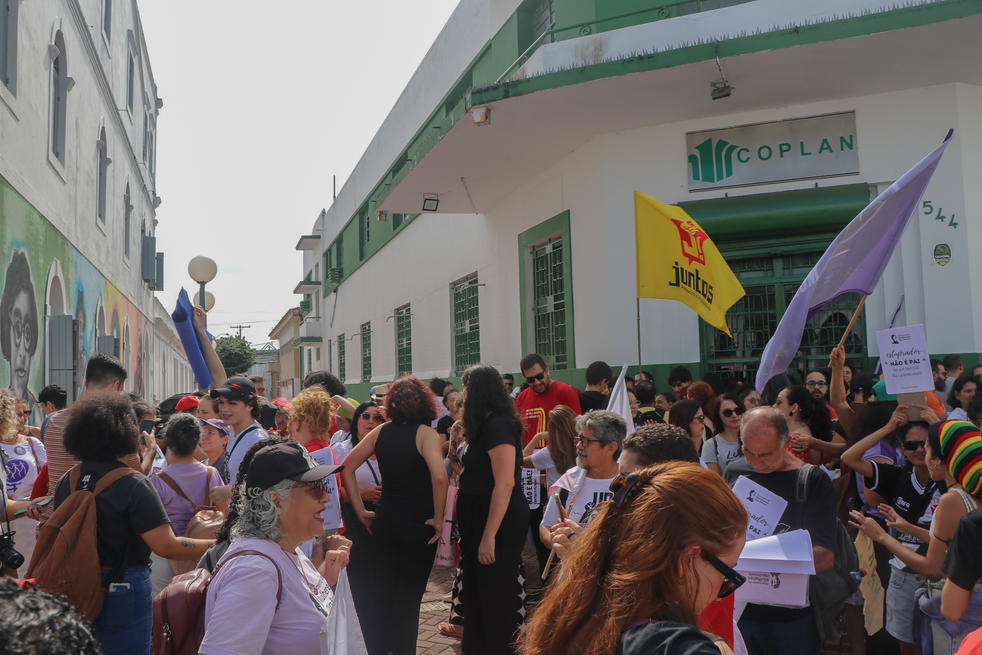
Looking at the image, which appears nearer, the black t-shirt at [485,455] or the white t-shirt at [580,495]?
the white t-shirt at [580,495]

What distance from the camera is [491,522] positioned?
4598 mm

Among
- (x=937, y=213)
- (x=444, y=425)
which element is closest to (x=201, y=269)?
(x=444, y=425)

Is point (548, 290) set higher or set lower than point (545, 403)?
higher

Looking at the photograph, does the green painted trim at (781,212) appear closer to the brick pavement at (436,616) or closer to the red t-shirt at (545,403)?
the red t-shirt at (545,403)

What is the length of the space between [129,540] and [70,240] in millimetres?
10527

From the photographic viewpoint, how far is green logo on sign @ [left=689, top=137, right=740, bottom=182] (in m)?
9.56

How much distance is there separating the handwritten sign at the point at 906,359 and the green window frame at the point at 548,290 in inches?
225

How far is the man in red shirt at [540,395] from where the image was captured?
7.57m

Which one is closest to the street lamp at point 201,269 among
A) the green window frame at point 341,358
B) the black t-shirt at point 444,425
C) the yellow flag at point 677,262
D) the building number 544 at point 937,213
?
the black t-shirt at point 444,425

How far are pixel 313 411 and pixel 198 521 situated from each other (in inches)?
60.0

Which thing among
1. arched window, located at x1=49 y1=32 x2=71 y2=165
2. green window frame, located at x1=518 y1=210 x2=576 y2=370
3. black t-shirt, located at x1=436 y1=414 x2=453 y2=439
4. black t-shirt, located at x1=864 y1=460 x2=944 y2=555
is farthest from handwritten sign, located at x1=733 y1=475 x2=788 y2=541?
arched window, located at x1=49 y1=32 x2=71 y2=165

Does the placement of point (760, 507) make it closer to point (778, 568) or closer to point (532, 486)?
point (778, 568)

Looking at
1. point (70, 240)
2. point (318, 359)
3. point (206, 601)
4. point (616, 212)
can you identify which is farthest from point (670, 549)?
point (318, 359)

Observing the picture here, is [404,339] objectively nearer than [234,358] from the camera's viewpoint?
Yes
